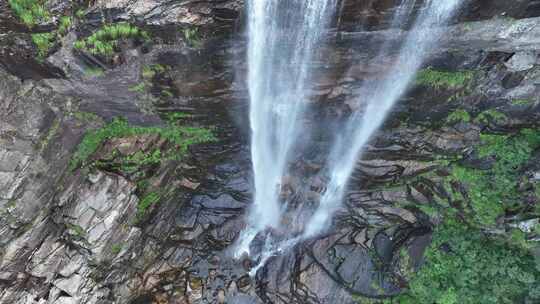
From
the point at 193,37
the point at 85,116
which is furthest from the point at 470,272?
the point at 85,116

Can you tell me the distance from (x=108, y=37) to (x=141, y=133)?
306 centimetres

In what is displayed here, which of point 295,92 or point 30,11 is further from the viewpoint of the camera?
point 295,92

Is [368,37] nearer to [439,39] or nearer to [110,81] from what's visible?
[439,39]

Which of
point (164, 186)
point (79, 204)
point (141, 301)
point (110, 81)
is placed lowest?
point (141, 301)

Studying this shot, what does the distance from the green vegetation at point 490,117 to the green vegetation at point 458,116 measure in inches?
8.9

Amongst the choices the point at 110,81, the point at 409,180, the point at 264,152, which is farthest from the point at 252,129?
the point at 409,180

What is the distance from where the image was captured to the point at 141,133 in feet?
30.2

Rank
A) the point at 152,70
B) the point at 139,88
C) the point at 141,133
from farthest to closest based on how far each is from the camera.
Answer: the point at 141,133 → the point at 139,88 → the point at 152,70

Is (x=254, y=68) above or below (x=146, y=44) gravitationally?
below

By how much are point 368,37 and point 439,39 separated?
143 cm

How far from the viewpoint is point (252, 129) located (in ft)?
31.6

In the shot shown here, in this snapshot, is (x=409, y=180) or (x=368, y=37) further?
(x=409, y=180)

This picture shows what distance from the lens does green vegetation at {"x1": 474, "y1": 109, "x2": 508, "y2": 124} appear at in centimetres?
809

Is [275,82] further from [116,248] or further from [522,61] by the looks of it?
[116,248]
